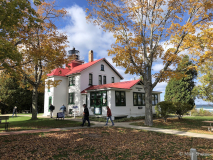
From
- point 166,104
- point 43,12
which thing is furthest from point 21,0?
point 166,104

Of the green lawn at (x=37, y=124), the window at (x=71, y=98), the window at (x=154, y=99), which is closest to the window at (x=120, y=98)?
the green lawn at (x=37, y=124)

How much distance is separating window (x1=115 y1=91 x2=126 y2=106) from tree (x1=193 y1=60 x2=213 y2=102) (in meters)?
11.6

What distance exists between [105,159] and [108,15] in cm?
1312

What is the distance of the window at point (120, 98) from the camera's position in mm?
20333

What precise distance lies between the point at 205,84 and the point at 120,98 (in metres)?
13.7

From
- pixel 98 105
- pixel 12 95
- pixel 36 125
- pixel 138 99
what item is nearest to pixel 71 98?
pixel 98 105

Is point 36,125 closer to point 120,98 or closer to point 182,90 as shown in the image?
point 120,98

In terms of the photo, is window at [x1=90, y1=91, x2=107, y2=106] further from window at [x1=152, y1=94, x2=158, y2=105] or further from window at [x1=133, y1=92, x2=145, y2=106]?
window at [x1=152, y1=94, x2=158, y2=105]

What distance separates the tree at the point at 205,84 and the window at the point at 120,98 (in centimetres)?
1159

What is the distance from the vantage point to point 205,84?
24.7 m

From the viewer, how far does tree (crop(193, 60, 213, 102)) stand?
2305cm

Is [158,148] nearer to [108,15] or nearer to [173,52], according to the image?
[173,52]

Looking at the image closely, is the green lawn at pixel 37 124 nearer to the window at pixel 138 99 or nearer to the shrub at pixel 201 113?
the window at pixel 138 99

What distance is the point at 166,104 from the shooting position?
55.0ft
